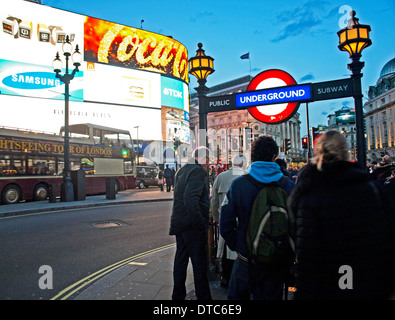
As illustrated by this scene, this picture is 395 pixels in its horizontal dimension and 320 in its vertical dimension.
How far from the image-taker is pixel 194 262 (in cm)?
316

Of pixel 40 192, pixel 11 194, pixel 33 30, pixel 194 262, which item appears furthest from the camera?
pixel 33 30

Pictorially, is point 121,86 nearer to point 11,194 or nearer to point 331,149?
point 11,194

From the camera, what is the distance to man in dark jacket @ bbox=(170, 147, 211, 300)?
3.17 m

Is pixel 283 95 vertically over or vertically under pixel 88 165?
over

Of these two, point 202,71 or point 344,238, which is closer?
point 344,238

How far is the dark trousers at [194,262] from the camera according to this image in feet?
10.3

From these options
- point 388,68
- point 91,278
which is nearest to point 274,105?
point 91,278

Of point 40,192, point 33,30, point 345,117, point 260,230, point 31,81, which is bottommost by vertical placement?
point 40,192

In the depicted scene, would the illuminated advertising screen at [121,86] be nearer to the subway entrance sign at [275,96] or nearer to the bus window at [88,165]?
the bus window at [88,165]

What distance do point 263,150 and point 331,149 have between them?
595 mm

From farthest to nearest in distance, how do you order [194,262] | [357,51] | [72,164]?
[72,164] → [357,51] → [194,262]

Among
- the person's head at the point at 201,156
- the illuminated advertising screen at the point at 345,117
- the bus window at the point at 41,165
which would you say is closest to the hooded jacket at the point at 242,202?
the person's head at the point at 201,156
